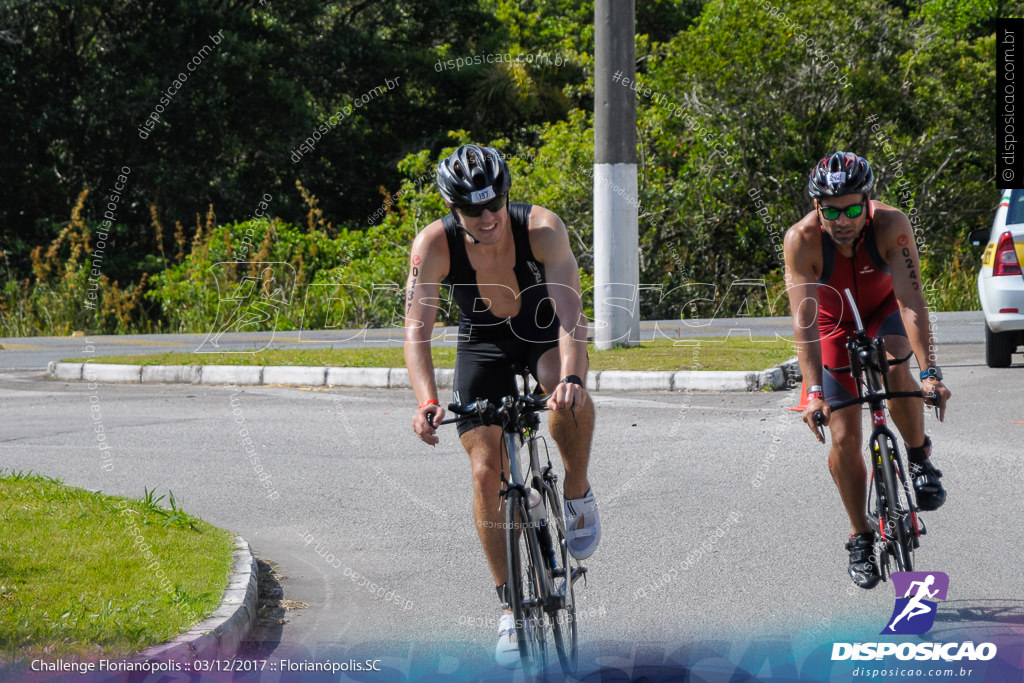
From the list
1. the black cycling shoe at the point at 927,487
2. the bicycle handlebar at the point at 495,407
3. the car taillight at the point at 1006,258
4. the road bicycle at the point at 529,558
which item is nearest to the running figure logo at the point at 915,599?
the black cycling shoe at the point at 927,487

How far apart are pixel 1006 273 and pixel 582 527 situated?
8.02m

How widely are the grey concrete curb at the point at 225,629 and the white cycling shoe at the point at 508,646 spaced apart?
108 cm

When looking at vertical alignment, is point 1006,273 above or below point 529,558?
above

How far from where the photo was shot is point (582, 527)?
4.87 meters

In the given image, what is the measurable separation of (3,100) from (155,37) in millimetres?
3335

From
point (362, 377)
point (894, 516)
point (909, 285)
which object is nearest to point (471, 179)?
point (909, 285)

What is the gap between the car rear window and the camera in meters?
11.7

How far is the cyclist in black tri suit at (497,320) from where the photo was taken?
14.1 feet

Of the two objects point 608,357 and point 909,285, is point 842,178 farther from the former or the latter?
point 608,357

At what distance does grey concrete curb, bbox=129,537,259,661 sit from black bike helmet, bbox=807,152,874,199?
279 centimetres

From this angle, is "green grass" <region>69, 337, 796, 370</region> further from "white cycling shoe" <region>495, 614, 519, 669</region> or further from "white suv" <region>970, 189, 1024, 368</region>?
"white cycling shoe" <region>495, 614, 519, 669</region>

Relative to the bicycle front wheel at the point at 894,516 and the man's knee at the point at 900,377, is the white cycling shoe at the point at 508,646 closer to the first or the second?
the bicycle front wheel at the point at 894,516

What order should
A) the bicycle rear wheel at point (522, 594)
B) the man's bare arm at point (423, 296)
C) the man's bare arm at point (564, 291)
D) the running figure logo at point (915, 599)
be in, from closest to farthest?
the bicycle rear wheel at point (522, 594), the man's bare arm at point (564, 291), the man's bare arm at point (423, 296), the running figure logo at point (915, 599)

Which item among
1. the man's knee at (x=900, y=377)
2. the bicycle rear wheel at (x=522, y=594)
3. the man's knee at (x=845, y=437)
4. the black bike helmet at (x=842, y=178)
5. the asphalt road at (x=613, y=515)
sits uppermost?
the black bike helmet at (x=842, y=178)
